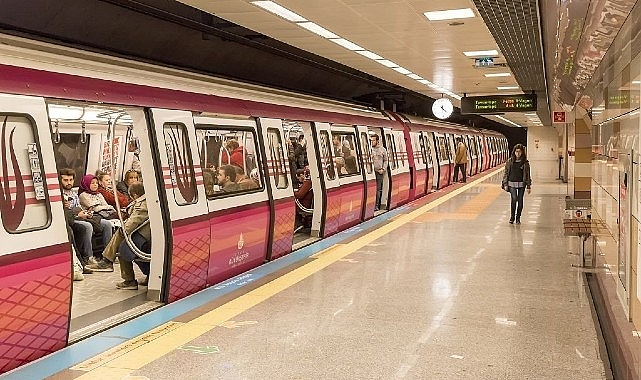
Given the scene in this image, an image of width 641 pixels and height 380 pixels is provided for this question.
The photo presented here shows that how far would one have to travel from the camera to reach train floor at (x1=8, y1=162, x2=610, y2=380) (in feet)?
14.0

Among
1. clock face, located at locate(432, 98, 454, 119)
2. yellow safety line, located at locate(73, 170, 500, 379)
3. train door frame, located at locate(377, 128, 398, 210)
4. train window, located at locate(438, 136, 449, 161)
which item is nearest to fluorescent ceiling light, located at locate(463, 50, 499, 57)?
train door frame, located at locate(377, 128, 398, 210)

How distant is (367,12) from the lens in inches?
295

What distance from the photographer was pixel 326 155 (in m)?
10.2

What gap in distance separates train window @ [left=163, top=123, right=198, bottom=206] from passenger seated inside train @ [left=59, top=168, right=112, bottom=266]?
1892mm

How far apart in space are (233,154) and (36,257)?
11.2 ft

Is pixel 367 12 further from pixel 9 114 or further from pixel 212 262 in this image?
pixel 9 114

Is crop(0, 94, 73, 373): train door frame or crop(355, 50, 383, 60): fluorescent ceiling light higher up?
crop(355, 50, 383, 60): fluorescent ceiling light

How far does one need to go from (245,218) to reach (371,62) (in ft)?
18.2

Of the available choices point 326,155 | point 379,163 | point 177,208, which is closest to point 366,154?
point 379,163

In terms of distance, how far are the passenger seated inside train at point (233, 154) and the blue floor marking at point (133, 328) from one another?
1179mm

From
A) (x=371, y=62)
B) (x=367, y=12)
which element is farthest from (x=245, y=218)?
(x=371, y=62)

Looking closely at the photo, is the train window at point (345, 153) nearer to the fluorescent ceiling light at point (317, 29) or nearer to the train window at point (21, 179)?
the fluorescent ceiling light at point (317, 29)

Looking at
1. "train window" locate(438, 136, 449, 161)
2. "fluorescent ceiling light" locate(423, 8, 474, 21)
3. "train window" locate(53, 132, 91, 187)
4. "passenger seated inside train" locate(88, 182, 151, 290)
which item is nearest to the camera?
"passenger seated inside train" locate(88, 182, 151, 290)

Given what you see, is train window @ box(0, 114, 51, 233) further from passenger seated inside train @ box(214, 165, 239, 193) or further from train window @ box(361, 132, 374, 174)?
train window @ box(361, 132, 374, 174)
